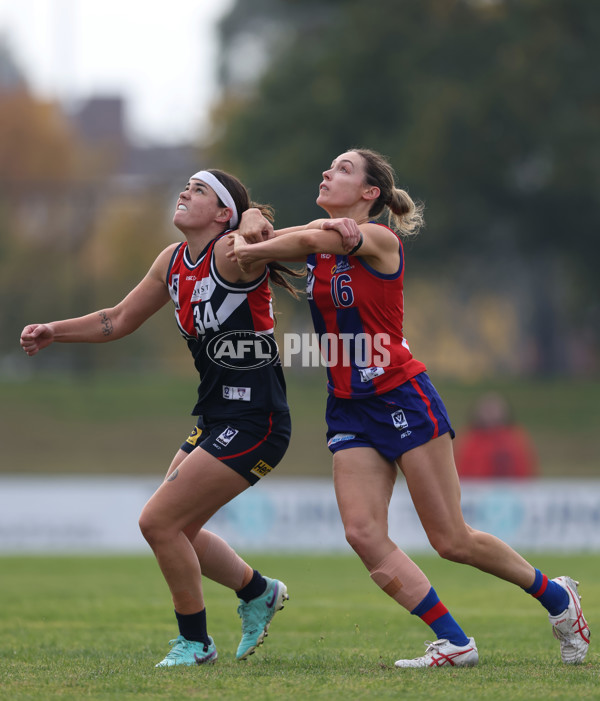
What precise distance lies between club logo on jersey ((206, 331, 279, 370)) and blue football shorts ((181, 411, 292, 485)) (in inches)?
10.0

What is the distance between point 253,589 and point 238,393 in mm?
1120

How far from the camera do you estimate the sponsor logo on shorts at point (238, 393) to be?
5.60 metres

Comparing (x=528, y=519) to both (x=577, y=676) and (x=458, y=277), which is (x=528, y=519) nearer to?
(x=577, y=676)

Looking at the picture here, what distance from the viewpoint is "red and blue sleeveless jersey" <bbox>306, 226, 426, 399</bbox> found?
17.9ft

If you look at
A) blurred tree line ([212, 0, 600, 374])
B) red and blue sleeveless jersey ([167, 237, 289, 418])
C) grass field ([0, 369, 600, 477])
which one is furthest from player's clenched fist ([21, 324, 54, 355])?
blurred tree line ([212, 0, 600, 374])

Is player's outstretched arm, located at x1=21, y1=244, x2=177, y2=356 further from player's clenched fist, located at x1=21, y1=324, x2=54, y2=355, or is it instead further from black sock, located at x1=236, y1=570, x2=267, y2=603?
black sock, located at x1=236, y1=570, x2=267, y2=603

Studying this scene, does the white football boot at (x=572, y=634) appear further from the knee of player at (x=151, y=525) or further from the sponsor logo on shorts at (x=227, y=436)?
the knee of player at (x=151, y=525)

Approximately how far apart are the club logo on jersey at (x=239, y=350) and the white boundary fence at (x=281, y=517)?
359 inches

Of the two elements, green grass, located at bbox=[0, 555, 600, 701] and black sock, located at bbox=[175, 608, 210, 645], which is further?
black sock, located at bbox=[175, 608, 210, 645]

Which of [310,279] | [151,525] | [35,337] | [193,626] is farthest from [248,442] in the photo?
[35,337]

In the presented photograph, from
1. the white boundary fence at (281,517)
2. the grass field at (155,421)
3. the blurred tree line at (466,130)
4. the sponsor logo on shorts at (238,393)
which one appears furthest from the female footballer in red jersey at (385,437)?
the blurred tree line at (466,130)

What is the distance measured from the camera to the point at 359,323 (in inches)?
215

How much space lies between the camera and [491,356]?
153 ft

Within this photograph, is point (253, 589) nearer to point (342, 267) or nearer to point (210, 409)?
point (210, 409)
